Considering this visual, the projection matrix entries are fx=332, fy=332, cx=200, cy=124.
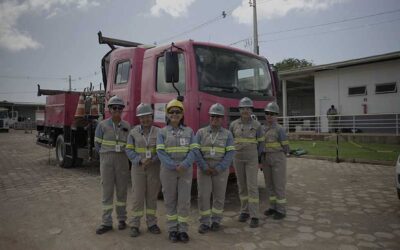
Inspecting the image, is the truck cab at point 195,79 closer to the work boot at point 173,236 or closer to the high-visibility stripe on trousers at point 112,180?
the high-visibility stripe on trousers at point 112,180

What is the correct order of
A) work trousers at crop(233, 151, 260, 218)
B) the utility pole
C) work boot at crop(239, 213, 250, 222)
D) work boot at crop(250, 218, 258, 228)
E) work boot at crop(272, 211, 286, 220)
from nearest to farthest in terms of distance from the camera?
work boot at crop(250, 218, 258, 228)
work trousers at crop(233, 151, 260, 218)
work boot at crop(239, 213, 250, 222)
work boot at crop(272, 211, 286, 220)
the utility pole

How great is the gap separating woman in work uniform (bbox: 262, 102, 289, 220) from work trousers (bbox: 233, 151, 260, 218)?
1.36ft

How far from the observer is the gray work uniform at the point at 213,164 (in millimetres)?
4438

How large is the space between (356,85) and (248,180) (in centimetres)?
1341

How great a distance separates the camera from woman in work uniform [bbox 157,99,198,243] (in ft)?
13.5

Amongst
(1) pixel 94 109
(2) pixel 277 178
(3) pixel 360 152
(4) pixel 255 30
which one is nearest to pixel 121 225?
(2) pixel 277 178

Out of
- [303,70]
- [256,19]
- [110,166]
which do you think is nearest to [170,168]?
[110,166]

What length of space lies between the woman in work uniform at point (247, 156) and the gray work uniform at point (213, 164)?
1.37ft

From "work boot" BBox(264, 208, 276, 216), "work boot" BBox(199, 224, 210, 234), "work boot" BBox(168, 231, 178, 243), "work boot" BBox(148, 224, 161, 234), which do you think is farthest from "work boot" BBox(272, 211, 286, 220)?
"work boot" BBox(148, 224, 161, 234)

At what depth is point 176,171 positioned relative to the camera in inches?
163

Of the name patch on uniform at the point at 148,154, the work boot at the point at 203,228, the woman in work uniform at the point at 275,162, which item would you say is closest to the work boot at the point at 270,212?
the woman in work uniform at the point at 275,162

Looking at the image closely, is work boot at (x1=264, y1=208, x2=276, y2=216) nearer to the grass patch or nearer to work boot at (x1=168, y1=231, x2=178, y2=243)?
work boot at (x1=168, y1=231, x2=178, y2=243)

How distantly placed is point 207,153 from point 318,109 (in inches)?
576

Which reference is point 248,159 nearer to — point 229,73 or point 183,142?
point 183,142
